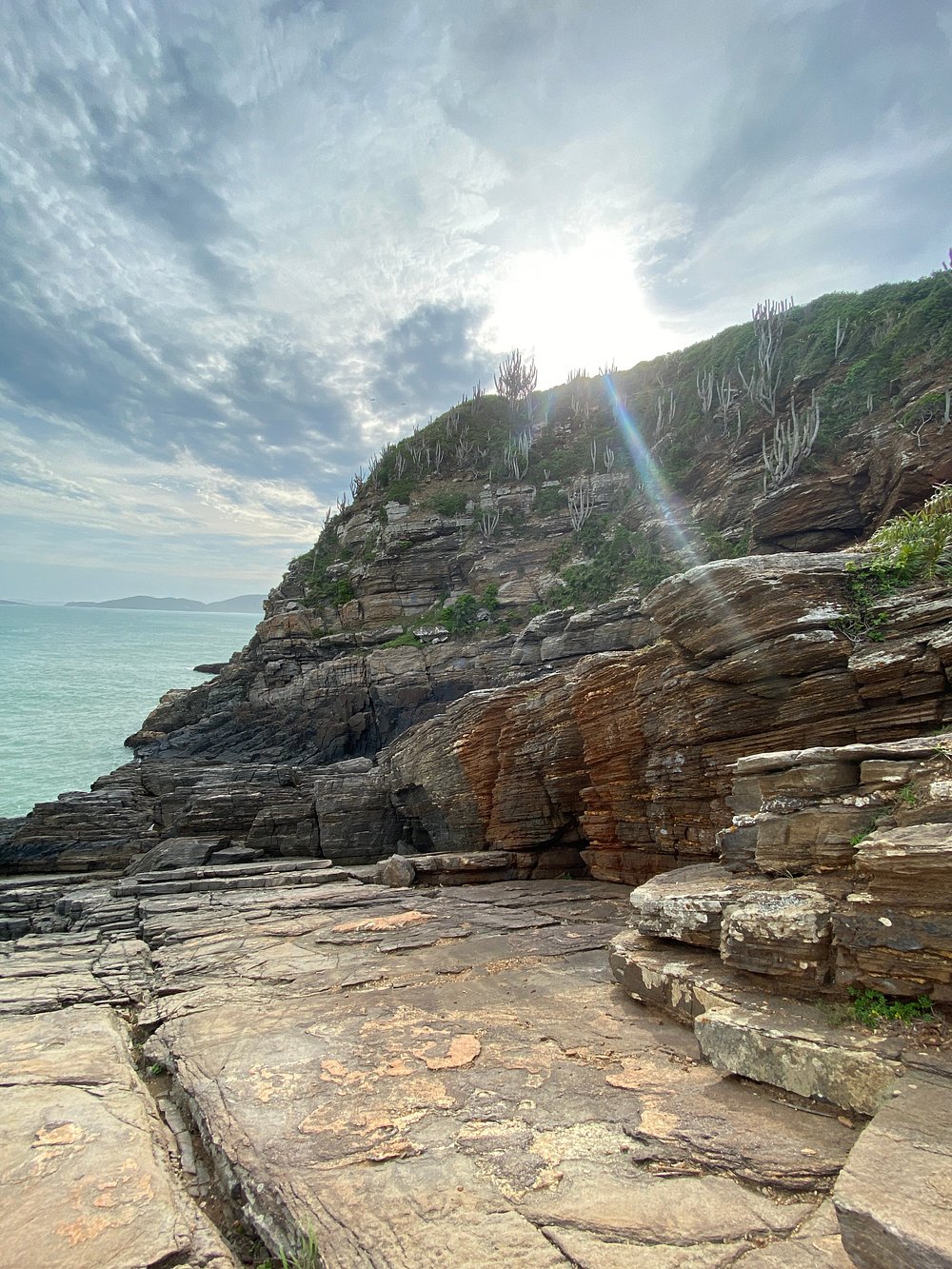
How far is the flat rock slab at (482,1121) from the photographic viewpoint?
11.6 feet

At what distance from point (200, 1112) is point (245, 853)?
59.1 ft

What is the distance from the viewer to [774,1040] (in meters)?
4.97

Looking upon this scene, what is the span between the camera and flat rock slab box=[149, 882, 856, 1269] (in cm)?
354

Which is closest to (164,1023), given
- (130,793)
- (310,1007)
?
(310,1007)

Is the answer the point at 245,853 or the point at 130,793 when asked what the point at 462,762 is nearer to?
the point at 245,853

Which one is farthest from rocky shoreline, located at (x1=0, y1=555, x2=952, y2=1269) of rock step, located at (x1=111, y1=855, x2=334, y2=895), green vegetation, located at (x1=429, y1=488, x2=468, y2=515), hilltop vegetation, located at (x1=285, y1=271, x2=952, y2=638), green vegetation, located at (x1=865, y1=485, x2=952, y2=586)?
green vegetation, located at (x1=429, y1=488, x2=468, y2=515)

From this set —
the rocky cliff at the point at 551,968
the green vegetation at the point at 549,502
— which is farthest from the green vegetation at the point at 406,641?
the green vegetation at the point at 549,502

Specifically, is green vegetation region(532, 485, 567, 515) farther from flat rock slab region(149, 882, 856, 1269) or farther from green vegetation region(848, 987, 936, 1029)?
green vegetation region(848, 987, 936, 1029)

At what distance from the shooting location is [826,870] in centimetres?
655

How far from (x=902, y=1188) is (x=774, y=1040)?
1803mm

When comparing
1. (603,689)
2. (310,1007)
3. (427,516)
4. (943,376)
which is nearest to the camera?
(310,1007)

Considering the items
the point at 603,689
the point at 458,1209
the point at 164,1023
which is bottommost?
the point at 164,1023

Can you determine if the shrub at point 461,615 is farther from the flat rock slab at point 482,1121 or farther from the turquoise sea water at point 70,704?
the flat rock slab at point 482,1121

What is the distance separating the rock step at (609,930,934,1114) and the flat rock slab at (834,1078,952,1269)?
0.36m
